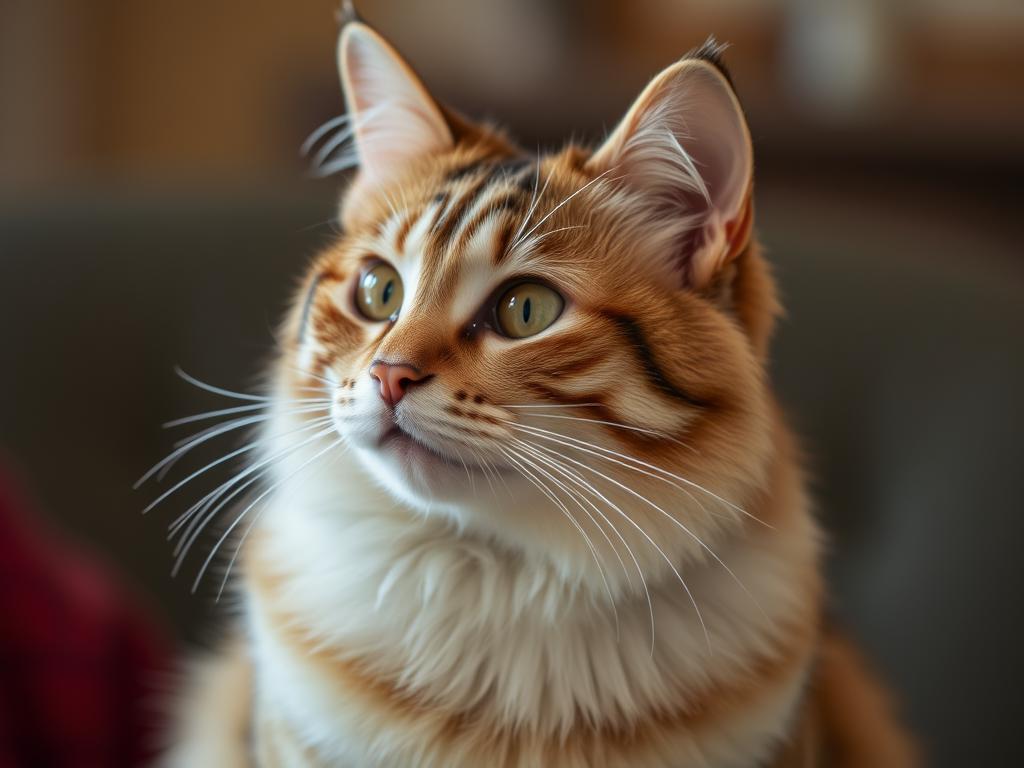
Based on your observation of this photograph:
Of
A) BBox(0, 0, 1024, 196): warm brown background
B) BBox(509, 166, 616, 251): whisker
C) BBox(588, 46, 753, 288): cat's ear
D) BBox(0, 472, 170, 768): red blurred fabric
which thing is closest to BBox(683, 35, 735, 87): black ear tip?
BBox(588, 46, 753, 288): cat's ear

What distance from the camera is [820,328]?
5.07 feet

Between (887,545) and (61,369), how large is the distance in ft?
4.44

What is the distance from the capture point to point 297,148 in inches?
103

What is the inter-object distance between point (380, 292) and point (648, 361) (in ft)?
0.75

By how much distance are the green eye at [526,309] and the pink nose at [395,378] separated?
0.26 feet

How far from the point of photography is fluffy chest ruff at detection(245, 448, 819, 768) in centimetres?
75

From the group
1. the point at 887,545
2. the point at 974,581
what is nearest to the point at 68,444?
the point at 887,545

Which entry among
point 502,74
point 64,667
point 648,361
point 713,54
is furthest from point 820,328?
point 502,74

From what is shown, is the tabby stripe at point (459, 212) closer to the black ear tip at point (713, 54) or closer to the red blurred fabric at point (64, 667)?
the black ear tip at point (713, 54)

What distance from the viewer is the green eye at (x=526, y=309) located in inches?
29.5

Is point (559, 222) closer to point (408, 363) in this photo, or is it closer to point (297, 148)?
point (408, 363)

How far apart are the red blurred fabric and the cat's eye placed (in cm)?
78

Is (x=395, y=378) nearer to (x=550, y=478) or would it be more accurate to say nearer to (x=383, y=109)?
(x=550, y=478)

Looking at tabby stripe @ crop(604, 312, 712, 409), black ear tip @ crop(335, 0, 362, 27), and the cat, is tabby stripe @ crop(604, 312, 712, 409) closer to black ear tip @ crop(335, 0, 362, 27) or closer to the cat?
the cat
